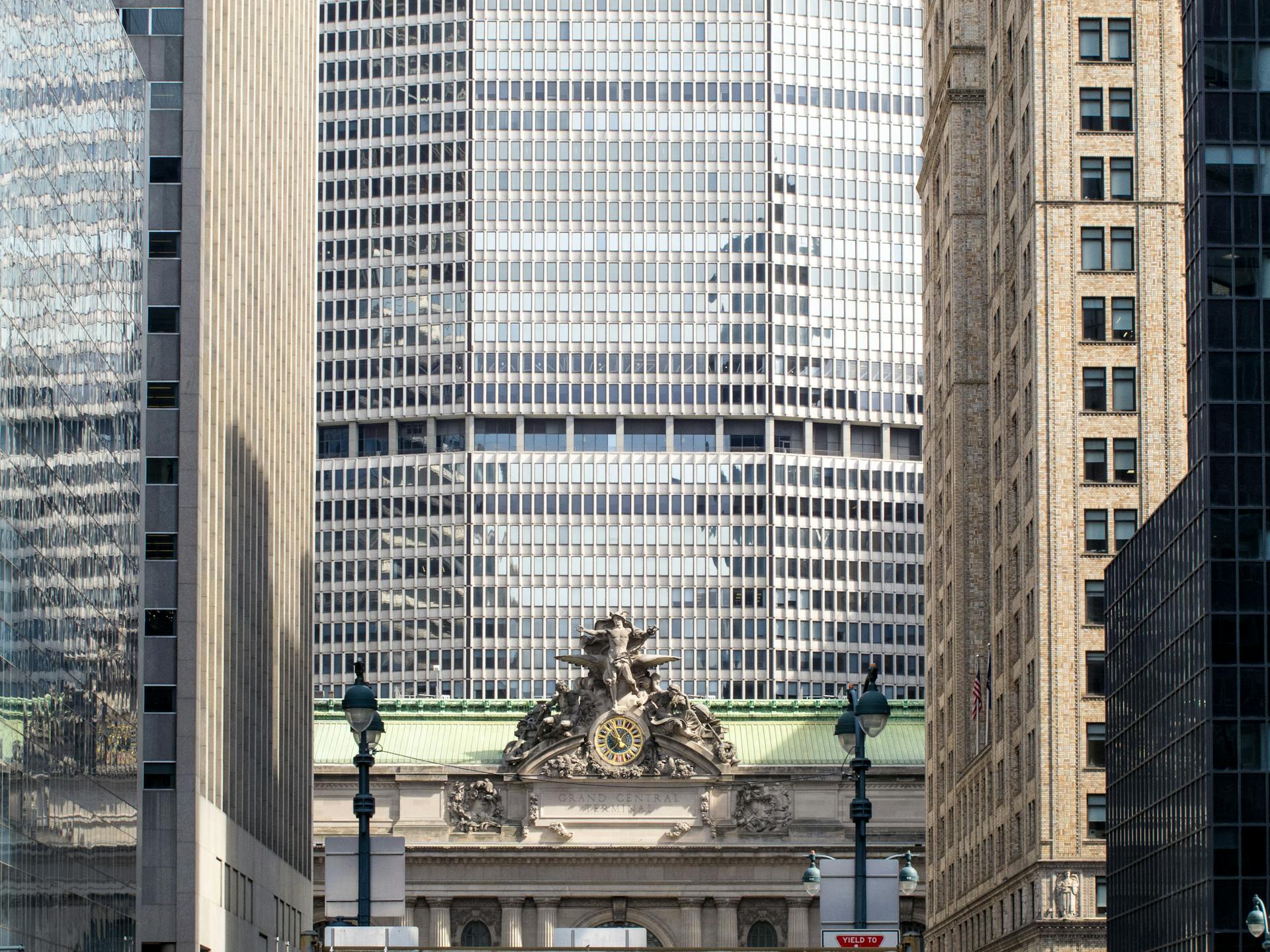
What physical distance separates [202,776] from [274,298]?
37.7 metres

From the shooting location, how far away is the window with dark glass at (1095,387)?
11644cm

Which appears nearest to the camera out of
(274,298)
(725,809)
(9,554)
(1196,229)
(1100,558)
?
(9,554)

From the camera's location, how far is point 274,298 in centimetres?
14050

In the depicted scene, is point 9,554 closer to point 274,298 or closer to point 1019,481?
point 1019,481

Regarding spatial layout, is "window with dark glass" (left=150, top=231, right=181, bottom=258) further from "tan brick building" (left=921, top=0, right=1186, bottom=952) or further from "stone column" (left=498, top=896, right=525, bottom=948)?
"stone column" (left=498, top=896, right=525, bottom=948)

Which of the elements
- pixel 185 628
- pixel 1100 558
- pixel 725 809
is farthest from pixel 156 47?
pixel 725 809

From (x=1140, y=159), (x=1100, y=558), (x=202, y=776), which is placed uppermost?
(x=1140, y=159)

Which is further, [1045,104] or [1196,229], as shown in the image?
[1045,104]

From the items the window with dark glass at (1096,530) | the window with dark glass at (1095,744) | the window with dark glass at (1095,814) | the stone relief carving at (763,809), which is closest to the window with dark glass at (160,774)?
the window with dark glass at (1095,744)

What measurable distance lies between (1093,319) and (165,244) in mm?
36879

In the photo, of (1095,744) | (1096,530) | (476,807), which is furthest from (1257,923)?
(476,807)

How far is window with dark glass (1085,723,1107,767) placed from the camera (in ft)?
380

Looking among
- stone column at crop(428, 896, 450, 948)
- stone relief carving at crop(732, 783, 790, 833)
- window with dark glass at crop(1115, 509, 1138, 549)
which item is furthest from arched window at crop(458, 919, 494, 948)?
window with dark glass at crop(1115, 509, 1138, 549)

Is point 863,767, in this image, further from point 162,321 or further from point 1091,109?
point 1091,109
